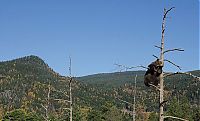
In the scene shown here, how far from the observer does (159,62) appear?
10070mm

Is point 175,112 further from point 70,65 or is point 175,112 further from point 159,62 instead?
point 159,62

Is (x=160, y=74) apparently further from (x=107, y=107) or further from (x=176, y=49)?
(x=107, y=107)

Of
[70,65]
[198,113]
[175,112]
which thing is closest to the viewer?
[70,65]

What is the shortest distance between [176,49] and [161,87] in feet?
3.47

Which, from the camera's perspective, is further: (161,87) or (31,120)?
(31,120)

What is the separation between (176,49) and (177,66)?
41 cm

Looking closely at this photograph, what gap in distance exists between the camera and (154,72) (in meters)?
10.3

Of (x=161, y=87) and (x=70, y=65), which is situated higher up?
(x=70, y=65)

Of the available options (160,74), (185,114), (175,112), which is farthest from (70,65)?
(185,114)

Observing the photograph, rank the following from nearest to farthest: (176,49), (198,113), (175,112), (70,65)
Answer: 1. (176,49)
2. (70,65)
3. (175,112)
4. (198,113)

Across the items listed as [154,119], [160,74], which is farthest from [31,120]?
[160,74]

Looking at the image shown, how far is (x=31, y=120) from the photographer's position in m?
74.9

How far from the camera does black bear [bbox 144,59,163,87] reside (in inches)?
398

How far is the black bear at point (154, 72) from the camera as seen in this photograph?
10109mm
